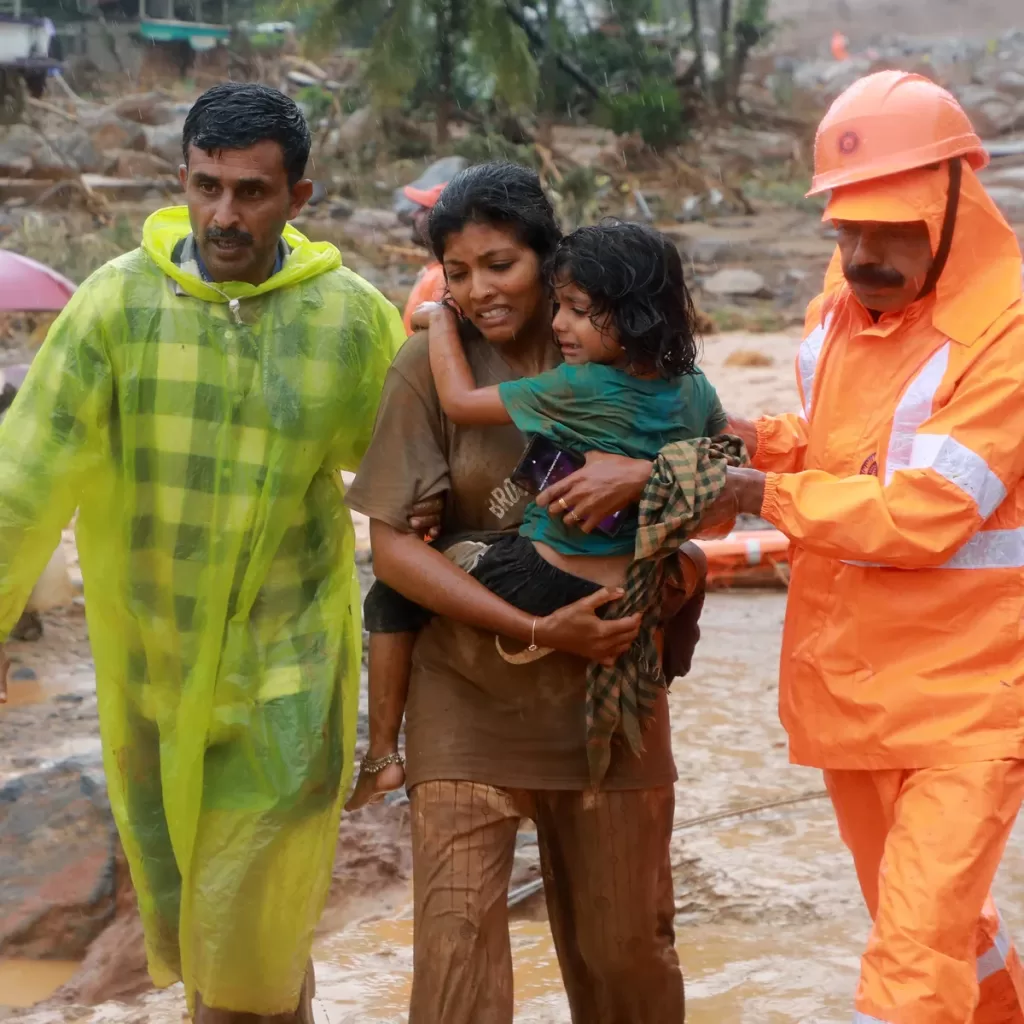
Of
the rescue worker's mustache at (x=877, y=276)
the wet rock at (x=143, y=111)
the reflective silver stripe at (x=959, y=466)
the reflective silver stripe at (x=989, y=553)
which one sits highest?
the wet rock at (x=143, y=111)

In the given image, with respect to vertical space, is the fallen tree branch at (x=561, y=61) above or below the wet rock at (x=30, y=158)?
above

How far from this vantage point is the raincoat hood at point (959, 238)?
9.02 ft

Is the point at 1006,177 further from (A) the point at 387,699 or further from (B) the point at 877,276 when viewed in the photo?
(A) the point at 387,699

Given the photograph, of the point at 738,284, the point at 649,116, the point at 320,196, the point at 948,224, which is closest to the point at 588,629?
the point at 948,224

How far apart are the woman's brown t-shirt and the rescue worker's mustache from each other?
61 cm

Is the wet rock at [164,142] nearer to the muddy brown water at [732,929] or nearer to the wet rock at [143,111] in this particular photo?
the wet rock at [143,111]

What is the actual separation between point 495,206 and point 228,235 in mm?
520

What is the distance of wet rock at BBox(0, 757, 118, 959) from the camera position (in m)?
4.42

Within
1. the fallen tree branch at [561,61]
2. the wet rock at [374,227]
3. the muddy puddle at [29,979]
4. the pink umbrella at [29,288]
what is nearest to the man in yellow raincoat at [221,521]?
the muddy puddle at [29,979]

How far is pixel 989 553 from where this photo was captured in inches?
110

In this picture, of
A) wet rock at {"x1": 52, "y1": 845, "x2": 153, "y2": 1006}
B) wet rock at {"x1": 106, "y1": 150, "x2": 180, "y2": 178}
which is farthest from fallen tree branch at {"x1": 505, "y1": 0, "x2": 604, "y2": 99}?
wet rock at {"x1": 52, "y1": 845, "x2": 153, "y2": 1006}

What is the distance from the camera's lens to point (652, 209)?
2027 centimetres

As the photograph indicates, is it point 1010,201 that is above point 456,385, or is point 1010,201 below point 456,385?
above

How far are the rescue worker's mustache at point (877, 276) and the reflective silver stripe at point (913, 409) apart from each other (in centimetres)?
14
